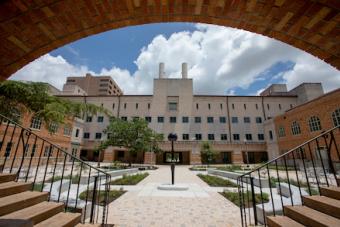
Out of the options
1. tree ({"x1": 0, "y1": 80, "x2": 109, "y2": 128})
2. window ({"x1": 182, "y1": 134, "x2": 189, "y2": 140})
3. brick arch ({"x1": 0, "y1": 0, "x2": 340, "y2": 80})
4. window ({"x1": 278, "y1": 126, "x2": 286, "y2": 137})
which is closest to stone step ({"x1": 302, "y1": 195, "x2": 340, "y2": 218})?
brick arch ({"x1": 0, "y1": 0, "x2": 340, "y2": 80})

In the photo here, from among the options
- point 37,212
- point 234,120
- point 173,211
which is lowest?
point 173,211

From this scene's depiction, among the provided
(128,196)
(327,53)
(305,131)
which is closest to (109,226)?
(128,196)

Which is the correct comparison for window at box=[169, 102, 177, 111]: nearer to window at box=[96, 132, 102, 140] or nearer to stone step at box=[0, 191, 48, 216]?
window at box=[96, 132, 102, 140]

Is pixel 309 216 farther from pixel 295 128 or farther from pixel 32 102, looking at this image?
pixel 295 128

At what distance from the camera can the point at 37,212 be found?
349 centimetres

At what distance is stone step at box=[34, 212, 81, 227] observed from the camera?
341 centimetres

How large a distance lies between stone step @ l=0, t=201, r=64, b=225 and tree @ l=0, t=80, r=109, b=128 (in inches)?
97.3

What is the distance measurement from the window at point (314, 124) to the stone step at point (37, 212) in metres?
28.0

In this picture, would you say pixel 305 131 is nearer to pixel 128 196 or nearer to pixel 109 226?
pixel 128 196

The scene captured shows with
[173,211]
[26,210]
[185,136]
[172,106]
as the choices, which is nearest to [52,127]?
[26,210]

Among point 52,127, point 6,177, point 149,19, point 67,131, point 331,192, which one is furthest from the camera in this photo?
point 67,131

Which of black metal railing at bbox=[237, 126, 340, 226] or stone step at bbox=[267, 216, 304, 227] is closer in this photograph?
stone step at bbox=[267, 216, 304, 227]

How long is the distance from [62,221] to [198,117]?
34.9 metres

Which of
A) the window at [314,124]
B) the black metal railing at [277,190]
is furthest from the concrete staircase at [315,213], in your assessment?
the window at [314,124]
